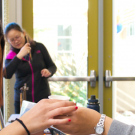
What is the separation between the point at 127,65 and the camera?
8.89ft

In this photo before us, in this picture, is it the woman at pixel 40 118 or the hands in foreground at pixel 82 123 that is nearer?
the woman at pixel 40 118

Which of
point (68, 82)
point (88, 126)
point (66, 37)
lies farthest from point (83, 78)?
point (88, 126)

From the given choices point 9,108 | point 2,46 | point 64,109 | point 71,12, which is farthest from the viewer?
point 71,12

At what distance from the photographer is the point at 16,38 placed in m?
2.04

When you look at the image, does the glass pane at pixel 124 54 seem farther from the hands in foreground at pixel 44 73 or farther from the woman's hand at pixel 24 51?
the woman's hand at pixel 24 51

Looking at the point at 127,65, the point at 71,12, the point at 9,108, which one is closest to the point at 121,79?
the point at 127,65

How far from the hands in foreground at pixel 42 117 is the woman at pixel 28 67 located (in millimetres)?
1264

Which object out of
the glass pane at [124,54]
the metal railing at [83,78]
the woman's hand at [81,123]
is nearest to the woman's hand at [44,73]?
the metal railing at [83,78]

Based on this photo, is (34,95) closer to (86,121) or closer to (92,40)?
(92,40)

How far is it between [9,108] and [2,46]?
1.69m

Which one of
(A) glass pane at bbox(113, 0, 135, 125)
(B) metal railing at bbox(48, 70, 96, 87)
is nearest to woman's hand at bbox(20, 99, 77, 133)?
(B) metal railing at bbox(48, 70, 96, 87)

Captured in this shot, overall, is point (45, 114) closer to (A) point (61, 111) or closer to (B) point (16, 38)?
(A) point (61, 111)

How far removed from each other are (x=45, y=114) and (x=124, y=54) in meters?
2.15

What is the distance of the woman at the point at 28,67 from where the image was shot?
203cm
